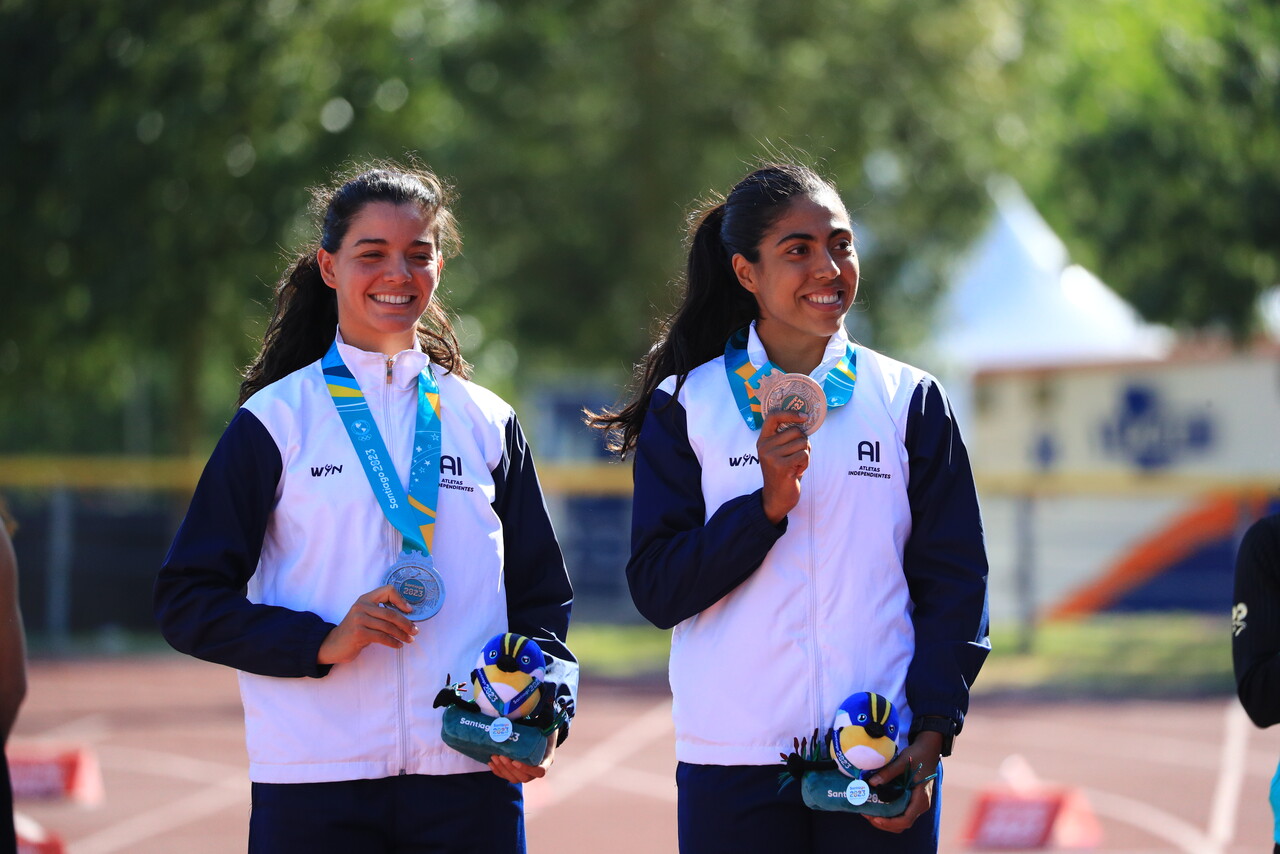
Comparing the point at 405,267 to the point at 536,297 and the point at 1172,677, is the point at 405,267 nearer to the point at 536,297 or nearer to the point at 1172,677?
the point at 1172,677

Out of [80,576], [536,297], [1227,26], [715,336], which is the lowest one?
[80,576]

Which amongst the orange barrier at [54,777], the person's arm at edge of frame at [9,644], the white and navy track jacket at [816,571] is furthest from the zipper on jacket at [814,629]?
the orange barrier at [54,777]

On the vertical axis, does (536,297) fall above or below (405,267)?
above

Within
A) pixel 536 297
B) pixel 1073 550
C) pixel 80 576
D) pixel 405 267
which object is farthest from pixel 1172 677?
pixel 405 267

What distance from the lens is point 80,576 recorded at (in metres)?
18.4

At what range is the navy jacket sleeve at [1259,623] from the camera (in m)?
3.47

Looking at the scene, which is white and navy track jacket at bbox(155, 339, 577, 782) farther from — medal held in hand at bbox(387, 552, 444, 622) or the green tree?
the green tree

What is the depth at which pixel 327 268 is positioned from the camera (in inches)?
139

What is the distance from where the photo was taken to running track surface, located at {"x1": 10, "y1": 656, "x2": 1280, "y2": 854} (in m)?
8.38

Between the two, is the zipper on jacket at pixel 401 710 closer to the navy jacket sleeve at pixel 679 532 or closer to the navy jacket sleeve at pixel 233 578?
the navy jacket sleeve at pixel 233 578

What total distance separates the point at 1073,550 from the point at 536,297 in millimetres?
7678

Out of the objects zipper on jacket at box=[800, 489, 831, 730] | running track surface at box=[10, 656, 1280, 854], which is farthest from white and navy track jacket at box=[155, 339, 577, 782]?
running track surface at box=[10, 656, 1280, 854]

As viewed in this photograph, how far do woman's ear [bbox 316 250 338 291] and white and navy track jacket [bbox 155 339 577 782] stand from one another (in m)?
0.20

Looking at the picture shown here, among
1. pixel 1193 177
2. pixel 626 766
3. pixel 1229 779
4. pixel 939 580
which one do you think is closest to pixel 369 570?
pixel 939 580
